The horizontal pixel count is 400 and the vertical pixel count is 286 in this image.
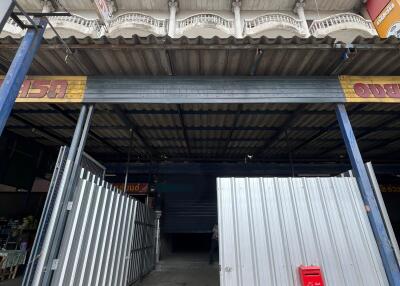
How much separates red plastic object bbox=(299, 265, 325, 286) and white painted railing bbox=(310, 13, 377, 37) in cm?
1308

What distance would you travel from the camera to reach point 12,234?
7676 millimetres

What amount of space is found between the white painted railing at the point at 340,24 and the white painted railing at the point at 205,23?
494 centimetres

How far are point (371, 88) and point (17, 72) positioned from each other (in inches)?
237

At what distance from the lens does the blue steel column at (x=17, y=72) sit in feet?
9.46

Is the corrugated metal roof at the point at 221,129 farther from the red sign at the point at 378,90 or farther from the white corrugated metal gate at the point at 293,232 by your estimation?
the white corrugated metal gate at the point at 293,232

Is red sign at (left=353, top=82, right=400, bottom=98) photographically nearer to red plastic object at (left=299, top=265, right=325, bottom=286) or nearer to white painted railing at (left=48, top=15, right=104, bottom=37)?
red plastic object at (left=299, top=265, right=325, bottom=286)

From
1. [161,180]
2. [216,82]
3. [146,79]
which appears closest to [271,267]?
[216,82]

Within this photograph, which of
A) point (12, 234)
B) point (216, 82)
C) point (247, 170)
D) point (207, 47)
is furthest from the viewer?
point (247, 170)

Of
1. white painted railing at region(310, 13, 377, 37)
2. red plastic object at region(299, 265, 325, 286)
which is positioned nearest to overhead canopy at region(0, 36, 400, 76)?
red plastic object at region(299, 265, 325, 286)

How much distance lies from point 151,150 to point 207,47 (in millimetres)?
5559

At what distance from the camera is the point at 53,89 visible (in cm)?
434

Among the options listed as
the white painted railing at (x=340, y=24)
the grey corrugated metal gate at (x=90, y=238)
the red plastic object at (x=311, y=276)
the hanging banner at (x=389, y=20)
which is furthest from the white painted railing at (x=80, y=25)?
the hanging banner at (x=389, y=20)

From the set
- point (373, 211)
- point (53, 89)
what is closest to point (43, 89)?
point (53, 89)

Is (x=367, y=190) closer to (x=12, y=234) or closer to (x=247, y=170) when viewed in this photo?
(x=247, y=170)
